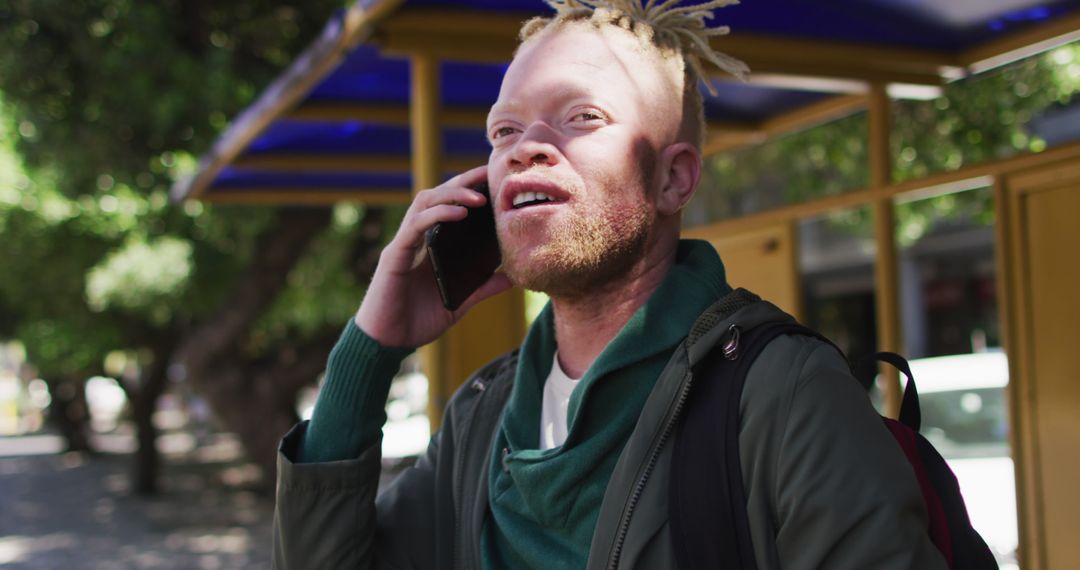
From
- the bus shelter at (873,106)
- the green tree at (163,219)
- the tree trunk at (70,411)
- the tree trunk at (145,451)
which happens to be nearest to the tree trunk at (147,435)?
the tree trunk at (145,451)

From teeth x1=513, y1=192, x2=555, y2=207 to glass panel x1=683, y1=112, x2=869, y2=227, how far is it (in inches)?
201

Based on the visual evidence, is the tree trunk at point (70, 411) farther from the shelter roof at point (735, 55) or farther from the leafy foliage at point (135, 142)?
the shelter roof at point (735, 55)

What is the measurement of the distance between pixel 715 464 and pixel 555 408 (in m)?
0.47

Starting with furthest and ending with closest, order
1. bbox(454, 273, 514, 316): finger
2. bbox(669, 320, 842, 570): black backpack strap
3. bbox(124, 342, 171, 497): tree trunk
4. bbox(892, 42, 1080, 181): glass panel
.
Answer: bbox(124, 342, 171, 497): tree trunk
bbox(892, 42, 1080, 181): glass panel
bbox(454, 273, 514, 316): finger
bbox(669, 320, 842, 570): black backpack strap

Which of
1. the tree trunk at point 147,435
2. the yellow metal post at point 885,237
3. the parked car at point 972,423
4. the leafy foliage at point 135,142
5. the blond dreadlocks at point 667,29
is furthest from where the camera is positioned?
the tree trunk at point 147,435

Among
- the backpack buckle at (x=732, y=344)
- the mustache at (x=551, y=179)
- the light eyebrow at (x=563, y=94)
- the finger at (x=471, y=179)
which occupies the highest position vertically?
the light eyebrow at (x=563, y=94)

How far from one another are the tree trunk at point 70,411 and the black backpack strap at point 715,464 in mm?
25400

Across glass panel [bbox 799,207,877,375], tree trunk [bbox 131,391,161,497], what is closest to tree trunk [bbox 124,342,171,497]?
tree trunk [bbox 131,391,161,497]

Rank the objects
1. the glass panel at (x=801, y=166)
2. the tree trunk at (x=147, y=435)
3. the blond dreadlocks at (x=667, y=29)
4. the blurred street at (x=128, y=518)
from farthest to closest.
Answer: the tree trunk at (x=147, y=435) → the blurred street at (x=128, y=518) → the glass panel at (x=801, y=166) → the blond dreadlocks at (x=667, y=29)

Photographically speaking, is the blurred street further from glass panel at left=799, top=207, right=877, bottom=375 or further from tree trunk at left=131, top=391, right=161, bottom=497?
glass panel at left=799, top=207, right=877, bottom=375

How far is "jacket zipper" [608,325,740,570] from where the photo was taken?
4.56 ft

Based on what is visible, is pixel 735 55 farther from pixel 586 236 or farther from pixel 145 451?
pixel 145 451

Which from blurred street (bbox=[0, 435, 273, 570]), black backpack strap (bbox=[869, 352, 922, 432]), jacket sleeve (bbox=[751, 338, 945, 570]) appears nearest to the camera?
jacket sleeve (bbox=[751, 338, 945, 570])

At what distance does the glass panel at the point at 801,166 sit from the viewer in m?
8.17
